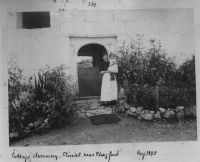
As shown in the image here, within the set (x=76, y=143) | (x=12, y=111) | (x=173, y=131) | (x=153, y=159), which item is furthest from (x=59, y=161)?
(x=173, y=131)

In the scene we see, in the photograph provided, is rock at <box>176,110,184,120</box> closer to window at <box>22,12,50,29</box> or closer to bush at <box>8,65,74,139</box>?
bush at <box>8,65,74,139</box>

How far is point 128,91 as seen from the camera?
4.91 ft

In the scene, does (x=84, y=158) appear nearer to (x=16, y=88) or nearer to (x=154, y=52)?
(x=16, y=88)

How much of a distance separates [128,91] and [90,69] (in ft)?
0.70

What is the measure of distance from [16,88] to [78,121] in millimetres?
338

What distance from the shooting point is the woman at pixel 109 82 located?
4.82ft

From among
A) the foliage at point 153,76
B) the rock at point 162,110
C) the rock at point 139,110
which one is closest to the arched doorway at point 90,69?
the foliage at point 153,76

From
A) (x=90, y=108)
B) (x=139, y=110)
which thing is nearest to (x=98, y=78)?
(x=90, y=108)

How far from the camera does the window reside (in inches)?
57.4

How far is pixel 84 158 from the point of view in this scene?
4.74ft

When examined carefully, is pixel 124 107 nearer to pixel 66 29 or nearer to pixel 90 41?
pixel 90 41

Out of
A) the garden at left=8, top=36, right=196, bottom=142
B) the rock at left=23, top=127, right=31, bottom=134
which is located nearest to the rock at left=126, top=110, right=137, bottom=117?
the garden at left=8, top=36, right=196, bottom=142

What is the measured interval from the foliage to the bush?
0.95 ft

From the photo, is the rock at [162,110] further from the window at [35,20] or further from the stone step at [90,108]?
the window at [35,20]
